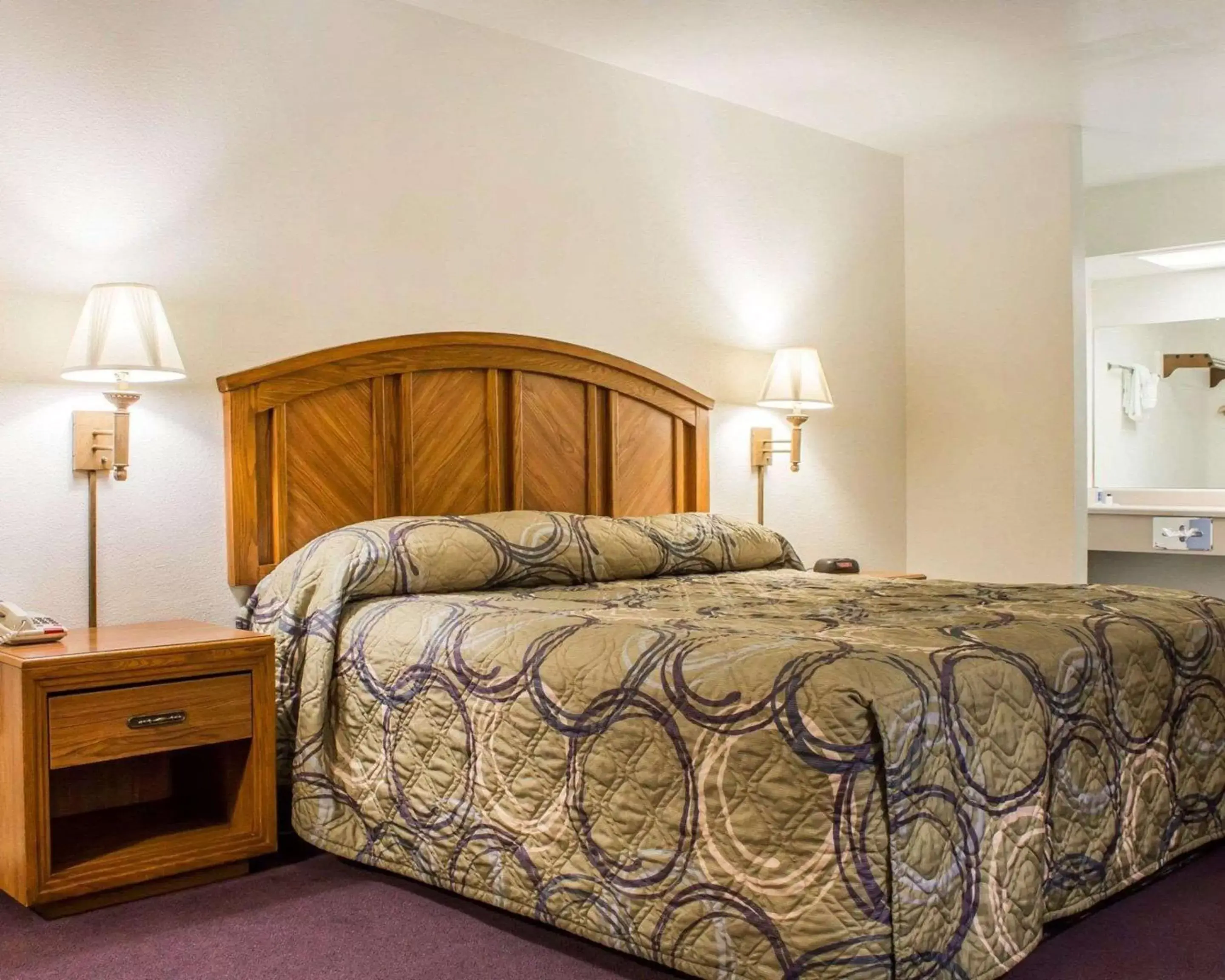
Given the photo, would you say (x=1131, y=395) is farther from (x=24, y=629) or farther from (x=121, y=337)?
(x=24, y=629)

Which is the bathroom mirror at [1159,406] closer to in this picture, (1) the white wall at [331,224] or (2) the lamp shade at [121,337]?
(1) the white wall at [331,224]

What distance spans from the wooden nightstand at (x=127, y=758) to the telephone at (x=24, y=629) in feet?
0.07

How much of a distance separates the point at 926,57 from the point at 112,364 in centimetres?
269

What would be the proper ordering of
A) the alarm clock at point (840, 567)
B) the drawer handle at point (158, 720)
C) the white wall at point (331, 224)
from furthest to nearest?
the alarm clock at point (840, 567)
the white wall at point (331, 224)
the drawer handle at point (158, 720)

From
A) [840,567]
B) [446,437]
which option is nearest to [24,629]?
[446,437]

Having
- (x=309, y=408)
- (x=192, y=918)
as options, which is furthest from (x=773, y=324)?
(x=192, y=918)

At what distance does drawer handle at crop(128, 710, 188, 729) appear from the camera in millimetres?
2344

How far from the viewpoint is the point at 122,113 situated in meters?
2.80

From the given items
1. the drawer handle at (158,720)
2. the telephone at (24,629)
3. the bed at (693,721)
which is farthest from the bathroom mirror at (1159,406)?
the telephone at (24,629)

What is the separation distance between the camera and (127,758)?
2.67 m

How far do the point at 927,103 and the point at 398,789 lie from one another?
10.5 feet

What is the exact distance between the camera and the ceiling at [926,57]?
11.2ft

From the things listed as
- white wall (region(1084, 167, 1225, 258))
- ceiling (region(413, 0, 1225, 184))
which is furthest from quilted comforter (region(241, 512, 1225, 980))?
white wall (region(1084, 167, 1225, 258))

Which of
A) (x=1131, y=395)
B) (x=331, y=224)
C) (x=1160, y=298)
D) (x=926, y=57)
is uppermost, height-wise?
(x=926, y=57)
